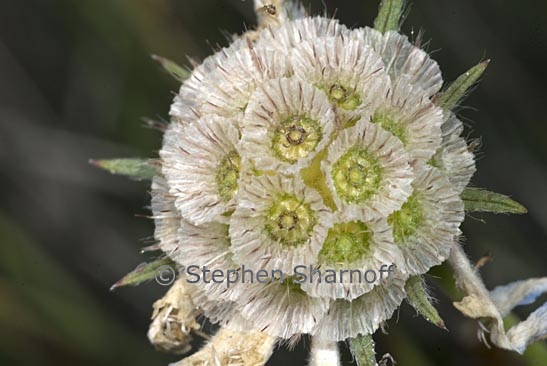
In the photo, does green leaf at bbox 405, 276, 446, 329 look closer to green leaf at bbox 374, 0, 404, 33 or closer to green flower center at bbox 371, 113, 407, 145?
green flower center at bbox 371, 113, 407, 145

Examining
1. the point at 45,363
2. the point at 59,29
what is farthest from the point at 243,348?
the point at 59,29

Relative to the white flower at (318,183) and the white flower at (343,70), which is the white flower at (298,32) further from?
the white flower at (343,70)

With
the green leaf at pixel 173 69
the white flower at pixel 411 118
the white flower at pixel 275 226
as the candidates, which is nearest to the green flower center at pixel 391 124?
the white flower at pixel 411 118

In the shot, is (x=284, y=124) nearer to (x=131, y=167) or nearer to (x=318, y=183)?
(x=318, y=183)

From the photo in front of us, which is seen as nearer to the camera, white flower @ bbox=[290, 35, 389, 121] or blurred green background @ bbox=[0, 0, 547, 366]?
white flower @ bbox=[290, 35, 389, 121]

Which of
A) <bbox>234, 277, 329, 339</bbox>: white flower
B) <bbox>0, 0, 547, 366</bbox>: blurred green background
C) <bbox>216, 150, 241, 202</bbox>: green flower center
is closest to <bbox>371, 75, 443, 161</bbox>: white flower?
<bbox>216, 150, 241, 202</bbox>: green flower center

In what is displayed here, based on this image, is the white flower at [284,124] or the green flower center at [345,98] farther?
the green flower center at [345,98]

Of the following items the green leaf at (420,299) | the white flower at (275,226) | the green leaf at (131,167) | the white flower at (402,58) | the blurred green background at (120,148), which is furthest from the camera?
the blurred green background at (120,148)

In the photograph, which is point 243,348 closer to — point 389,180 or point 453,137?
point 389,180
